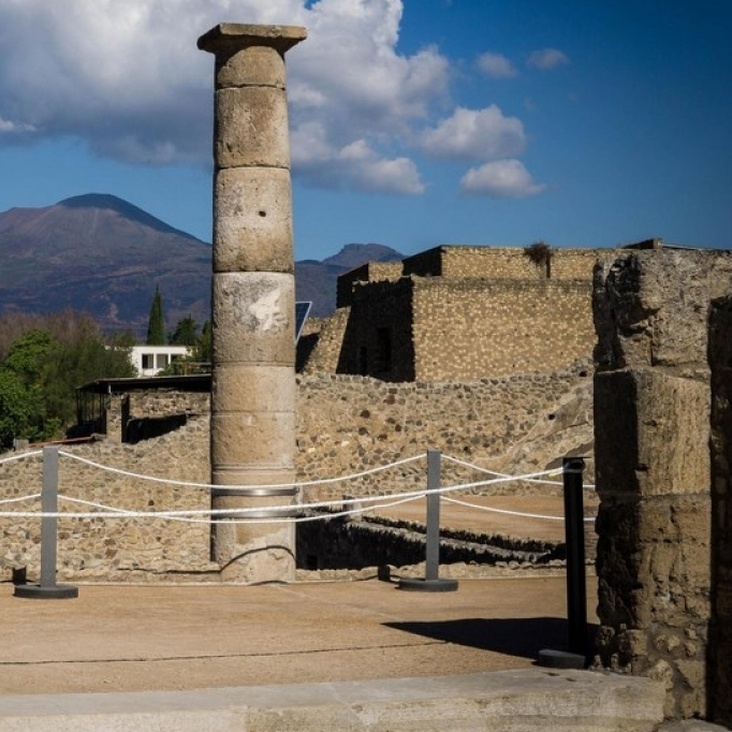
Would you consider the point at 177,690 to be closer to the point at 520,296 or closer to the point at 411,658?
the point at 411,658

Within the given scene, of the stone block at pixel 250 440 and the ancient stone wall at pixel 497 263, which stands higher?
the ancient stone wall at pixel 497 263

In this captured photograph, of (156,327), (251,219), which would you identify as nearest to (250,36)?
(251,219)

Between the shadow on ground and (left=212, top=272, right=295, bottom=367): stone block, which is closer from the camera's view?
the shadow on ground

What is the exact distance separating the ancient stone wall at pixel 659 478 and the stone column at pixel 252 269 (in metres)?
5.99

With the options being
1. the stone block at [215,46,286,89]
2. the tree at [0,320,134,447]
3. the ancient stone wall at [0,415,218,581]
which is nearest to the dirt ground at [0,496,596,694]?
the stone block at [215,46,286,89]

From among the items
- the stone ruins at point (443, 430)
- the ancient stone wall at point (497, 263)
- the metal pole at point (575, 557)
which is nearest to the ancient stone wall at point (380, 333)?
the ancient stone wall at point (497, 263)

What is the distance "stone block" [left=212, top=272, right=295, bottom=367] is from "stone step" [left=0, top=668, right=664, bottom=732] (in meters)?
6.26

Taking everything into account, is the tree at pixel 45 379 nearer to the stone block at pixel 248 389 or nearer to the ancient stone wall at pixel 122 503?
the ancient stone wall at pixel 122 503

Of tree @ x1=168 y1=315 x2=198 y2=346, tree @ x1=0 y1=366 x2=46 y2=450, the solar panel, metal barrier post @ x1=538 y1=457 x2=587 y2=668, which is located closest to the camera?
metal barrier post @ x1=538 y1=457 x2=587 y2=668

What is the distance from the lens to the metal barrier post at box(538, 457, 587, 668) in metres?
6.93

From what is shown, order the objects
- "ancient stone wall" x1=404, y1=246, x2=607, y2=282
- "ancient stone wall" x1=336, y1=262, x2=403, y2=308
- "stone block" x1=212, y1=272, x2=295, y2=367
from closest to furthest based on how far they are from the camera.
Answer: "stone block" x1=212, y1=272, x2=295, y2=367 → "ancient stone wall" x1=404, y1=246, x2=607, y2=282 → "ancient stone wall" x1=336, y1=262, x2=403, y2=308

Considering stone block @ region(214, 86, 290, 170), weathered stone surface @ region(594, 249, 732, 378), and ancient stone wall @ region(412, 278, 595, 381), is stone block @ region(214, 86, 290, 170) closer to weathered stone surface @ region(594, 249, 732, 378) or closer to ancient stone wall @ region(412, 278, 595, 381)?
weathered stone surface @ region(594, 249, 732, 378)

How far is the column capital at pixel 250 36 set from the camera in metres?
12.5

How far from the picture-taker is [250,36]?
1259cm
